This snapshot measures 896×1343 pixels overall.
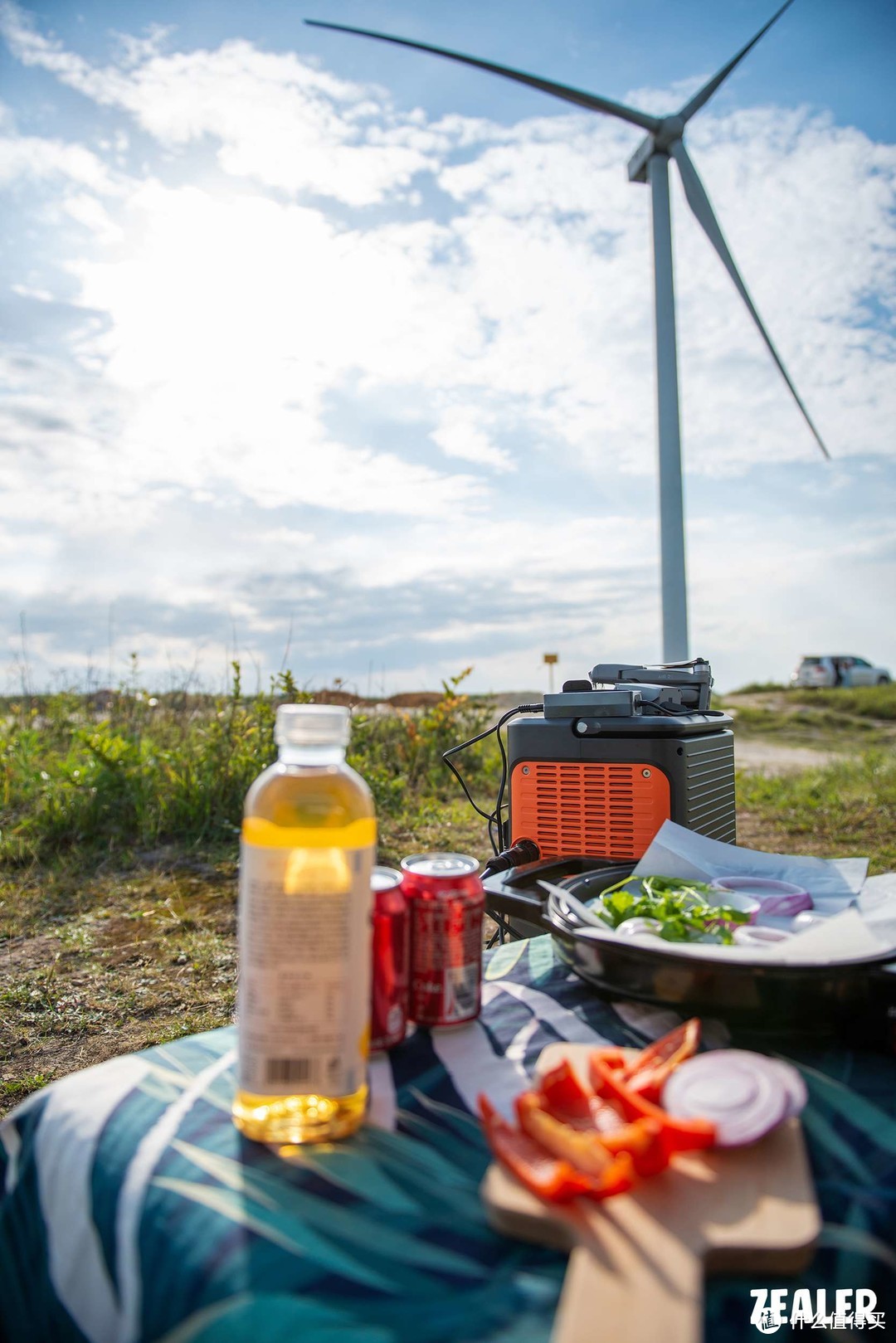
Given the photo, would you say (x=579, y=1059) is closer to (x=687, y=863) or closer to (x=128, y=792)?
(x=687, y=863)

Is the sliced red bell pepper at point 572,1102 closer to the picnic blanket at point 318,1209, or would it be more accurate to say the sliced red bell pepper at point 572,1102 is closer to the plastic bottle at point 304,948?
the picnic blanket at point 318,1209

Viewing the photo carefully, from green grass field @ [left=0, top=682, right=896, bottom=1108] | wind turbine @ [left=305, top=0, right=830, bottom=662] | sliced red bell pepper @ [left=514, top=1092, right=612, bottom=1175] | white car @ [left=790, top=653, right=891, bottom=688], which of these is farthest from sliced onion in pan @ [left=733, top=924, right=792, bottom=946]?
A: white car @ [left=790, top=653, right=891, bottom=688]

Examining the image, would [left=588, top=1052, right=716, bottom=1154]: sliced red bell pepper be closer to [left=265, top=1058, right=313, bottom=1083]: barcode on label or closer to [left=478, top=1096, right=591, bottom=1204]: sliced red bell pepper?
[left=478, top=1096, right=591, bottom=1204]: sliced red bell pepper

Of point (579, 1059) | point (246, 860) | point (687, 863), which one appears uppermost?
point (246, 860)

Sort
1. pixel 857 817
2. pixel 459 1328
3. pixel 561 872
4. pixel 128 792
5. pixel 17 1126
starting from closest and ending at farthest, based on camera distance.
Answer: pixel 459 1328
pixel 17 1126
pixel 561 872
pixel 128 792
pixel 857 817

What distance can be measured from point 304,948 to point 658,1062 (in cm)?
42

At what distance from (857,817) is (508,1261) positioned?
19.6ft

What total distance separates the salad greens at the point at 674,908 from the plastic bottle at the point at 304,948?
473mm

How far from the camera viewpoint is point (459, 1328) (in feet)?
2.01

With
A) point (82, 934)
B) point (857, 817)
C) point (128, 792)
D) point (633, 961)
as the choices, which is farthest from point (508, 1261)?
point (857, 817)

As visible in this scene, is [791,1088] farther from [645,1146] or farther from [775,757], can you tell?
[775,757]

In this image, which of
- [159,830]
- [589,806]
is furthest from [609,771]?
[159,830]

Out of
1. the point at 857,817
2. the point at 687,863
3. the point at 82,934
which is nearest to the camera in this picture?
the point at 687,863

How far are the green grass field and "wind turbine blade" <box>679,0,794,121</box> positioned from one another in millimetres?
5487
